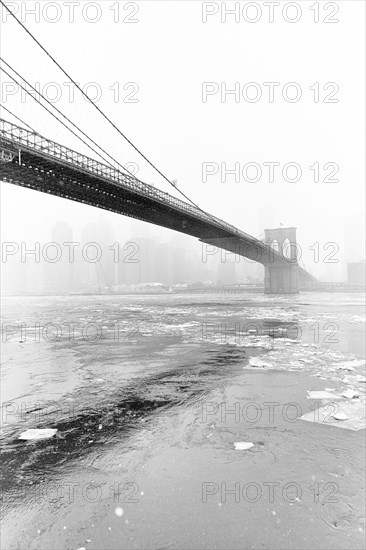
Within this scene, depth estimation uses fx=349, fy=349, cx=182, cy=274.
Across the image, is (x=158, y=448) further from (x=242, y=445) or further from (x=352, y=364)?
(x=352, y=364)

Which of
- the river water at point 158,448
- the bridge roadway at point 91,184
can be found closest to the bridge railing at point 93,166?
the bridge roadway at point 91,184

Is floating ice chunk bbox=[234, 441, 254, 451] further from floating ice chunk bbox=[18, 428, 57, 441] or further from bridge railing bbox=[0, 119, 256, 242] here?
bridge railing bbox=[0, 119, 256, 242]

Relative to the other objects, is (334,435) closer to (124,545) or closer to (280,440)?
(280,440)

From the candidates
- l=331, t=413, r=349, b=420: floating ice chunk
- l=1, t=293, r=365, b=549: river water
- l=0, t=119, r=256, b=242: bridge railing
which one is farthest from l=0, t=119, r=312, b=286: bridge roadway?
l=331, t=413, r=349, b=420: floating ice chunk

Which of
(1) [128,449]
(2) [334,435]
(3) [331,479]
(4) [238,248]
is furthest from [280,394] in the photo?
(4) [238,248]

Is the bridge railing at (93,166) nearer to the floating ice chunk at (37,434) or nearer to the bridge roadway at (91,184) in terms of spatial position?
the bridge roadway at (91,184)

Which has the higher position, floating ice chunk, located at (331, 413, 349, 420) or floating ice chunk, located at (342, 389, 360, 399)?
floating ice chunk, located at (342, 389, 360, 399)

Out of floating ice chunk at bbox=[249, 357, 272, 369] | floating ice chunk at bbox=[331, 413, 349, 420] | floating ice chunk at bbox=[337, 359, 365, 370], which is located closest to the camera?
floating ice chunk at bbox=[331, 413, 349, 420]
